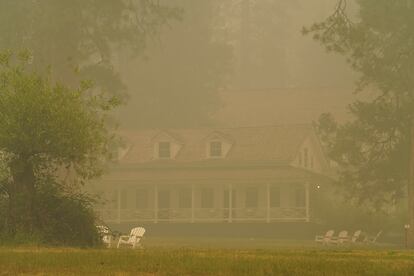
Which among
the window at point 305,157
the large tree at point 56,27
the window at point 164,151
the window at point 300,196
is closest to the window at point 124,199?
the window at point 164,151

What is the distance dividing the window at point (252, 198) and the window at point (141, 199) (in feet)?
25.9

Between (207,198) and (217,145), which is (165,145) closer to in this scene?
(217,145)

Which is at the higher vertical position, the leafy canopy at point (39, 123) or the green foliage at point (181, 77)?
the green foliage at point (181, 77)

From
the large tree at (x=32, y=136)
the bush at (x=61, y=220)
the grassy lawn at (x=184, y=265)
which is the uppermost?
the large tree at (x=32, y=136)

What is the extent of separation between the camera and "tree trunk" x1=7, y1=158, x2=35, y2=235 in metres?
24.7

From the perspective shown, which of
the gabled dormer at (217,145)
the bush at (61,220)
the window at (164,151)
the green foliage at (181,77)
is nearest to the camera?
the bush at (61,220)

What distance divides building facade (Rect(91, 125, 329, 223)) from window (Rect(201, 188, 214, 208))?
2.8 inches

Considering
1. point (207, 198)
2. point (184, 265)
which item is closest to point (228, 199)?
point (207, 198)

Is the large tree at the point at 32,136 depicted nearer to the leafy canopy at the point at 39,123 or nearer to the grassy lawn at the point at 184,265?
the leafy canopy at the point at 39,123

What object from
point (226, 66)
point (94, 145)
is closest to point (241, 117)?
point (226, 66)

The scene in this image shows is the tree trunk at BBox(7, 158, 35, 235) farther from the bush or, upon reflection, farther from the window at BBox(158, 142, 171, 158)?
the window at BBox(158, 142, 171, 158)

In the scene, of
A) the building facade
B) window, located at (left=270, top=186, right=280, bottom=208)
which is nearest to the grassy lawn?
the building facade

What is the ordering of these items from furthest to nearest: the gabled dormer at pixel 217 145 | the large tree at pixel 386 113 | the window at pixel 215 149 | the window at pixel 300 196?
the window at pixel 215 149 < the gabled dormer at pixel 217 145 < the window at pixel 300 196 < the large tree at pixel 386 113

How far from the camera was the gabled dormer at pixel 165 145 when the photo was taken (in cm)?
7194
